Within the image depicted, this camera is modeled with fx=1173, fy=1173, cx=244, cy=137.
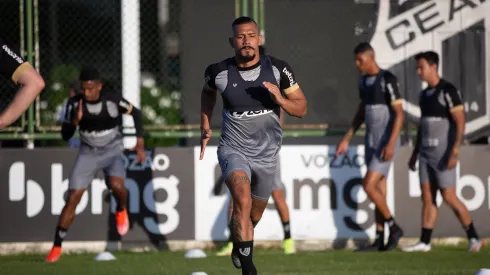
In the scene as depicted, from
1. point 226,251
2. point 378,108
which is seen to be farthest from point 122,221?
point 378,108

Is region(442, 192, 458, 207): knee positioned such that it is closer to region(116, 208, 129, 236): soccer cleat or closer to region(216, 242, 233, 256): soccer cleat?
region(216, 242, 233, 256): soccer cleat

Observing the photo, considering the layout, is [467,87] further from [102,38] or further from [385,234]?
[102,38]

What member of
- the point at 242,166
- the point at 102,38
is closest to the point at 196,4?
A: the point at 102,38

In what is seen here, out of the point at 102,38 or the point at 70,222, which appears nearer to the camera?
the point at 70,222

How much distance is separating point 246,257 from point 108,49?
664 cm

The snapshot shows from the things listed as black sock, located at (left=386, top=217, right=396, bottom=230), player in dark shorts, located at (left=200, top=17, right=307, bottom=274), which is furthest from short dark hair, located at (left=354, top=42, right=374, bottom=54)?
player in dark shorts, located at (left=200, top=17, right=307, bottom=274)

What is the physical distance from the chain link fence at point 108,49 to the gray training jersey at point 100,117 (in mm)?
1223

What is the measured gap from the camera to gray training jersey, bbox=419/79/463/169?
1400 centimetres

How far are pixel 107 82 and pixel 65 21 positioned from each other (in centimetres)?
97

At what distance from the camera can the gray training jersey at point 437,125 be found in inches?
551

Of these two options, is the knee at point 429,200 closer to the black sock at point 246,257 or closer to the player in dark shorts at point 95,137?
the player in dark shorts at point 95,137

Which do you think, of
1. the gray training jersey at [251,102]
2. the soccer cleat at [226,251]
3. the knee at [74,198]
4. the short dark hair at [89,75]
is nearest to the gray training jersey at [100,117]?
the short dark hair at [89,75]

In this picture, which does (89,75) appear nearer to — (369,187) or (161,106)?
(161,106)

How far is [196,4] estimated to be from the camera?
15.2 metres
